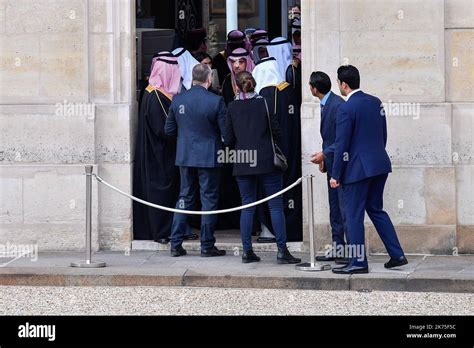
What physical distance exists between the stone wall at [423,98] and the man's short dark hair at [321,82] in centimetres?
107

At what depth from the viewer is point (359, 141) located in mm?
11805

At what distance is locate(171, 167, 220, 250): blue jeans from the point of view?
13.1 meters

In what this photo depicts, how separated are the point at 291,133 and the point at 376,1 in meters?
1.72

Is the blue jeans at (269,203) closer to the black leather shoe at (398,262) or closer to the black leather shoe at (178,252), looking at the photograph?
the black leather shoe at (178,252)

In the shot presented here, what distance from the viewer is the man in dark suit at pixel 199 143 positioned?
42.4 feet

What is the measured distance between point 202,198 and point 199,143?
0.58 metres

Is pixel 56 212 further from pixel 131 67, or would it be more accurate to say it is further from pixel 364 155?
pixel 364 155

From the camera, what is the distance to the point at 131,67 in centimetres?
1391

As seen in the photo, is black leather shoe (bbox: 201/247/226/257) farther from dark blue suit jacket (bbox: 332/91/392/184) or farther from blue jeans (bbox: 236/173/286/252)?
dark blue suit jacket (bbox: 332/91/392/184)

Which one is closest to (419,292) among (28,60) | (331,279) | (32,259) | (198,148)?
(331,279)

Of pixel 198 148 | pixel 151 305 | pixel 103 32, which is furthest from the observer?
pixel 103 32

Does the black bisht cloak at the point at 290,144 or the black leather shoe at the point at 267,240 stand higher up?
the black bisht cloak at the point at 290,144

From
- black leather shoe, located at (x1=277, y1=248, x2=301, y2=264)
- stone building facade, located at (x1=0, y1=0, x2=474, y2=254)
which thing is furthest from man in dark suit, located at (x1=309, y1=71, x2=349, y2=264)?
stone building facade, located at (x1=0, y1=0, x2=474, y2=254)

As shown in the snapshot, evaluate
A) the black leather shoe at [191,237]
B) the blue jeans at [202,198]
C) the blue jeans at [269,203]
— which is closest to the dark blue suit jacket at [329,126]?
the blue jeans at [269,203]
